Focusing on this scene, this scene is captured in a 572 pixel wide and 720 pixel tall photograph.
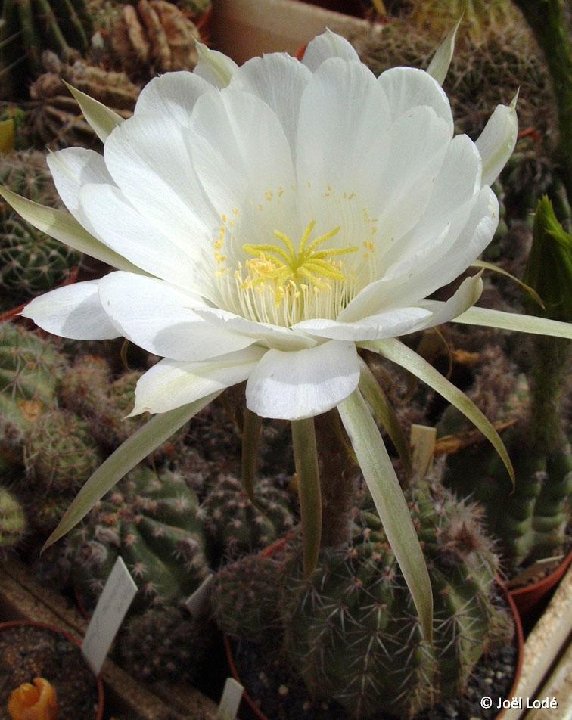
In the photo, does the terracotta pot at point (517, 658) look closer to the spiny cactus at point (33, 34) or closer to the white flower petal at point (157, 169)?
the white flower petal at point (157, 169)

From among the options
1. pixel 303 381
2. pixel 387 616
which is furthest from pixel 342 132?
pixel 387 616

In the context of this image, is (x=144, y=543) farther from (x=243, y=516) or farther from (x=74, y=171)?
(x=74, y=171)

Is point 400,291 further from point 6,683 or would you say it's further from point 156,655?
point 6,683

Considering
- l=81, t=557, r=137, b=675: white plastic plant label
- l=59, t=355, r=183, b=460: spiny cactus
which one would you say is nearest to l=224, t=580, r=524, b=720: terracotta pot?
l=81, t=557, r=137, b=675: white plastic plant label

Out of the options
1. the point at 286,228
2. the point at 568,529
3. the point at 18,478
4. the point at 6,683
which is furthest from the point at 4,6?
the point at 568,529

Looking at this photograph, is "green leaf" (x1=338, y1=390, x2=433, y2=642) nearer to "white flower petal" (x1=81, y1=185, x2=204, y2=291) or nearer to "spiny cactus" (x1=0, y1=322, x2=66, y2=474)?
"white flower petal" (x1=81, y1=185, x2=204, y2=291)

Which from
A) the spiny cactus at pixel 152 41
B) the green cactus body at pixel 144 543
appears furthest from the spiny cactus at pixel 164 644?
the spiny cactus at pixel 152 41
